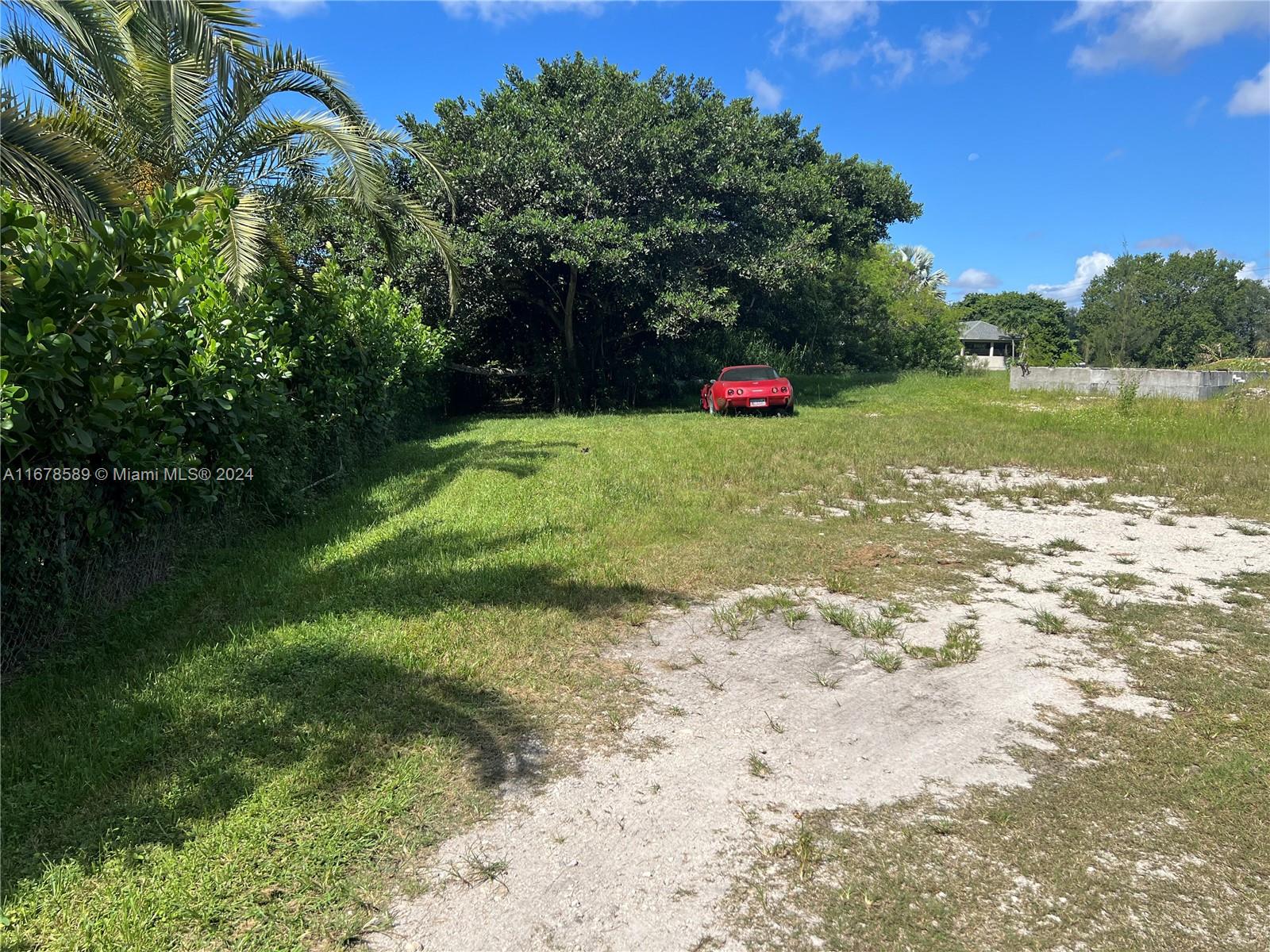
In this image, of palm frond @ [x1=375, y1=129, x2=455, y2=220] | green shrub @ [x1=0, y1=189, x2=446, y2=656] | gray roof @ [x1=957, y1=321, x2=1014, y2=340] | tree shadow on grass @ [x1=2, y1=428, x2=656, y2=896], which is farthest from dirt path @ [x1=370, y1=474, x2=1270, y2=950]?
gray roof @ [x1=957, y1=321, x2=1014, y2=340]

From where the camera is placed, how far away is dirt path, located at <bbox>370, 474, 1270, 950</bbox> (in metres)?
2.56

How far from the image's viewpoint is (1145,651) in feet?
15.2

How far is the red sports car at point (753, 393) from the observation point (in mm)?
19781

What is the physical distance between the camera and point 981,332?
70000mm

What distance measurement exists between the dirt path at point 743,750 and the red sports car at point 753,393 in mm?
13811

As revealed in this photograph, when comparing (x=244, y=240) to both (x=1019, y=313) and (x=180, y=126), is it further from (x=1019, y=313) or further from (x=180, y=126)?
(x=1019, y=313)

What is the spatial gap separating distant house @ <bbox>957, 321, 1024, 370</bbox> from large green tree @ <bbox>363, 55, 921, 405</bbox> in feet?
158

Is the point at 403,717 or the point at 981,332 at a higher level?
the point at 981,332

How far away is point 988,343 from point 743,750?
76183 mm

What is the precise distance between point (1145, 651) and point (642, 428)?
1291 centimetres

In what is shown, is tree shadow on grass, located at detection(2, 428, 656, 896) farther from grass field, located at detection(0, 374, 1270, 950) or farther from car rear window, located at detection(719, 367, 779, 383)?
car rear window, located at detection(719, 367, 779, 383)

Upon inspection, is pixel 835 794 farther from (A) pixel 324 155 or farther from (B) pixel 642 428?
(B) pixel 642 428

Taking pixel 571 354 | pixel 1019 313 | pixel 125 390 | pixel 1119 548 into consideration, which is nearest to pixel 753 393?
pixel 571 354

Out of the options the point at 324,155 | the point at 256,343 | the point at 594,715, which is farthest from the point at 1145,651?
the point at 324,155
